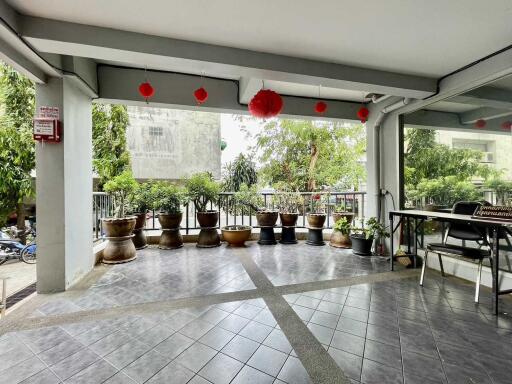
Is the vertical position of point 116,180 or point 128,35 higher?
point 128,35

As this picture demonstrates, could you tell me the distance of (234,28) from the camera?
2.53m

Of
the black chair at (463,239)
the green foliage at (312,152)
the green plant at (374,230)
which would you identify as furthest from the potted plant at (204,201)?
the green foliage at (312,152)

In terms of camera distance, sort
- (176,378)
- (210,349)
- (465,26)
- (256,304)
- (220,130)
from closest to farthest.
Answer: (176,378)
(210,349)
(465,26)
(256,304)
(220,130)

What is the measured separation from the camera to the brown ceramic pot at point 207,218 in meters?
5.00

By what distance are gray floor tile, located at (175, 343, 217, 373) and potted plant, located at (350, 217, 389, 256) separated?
11.5ft

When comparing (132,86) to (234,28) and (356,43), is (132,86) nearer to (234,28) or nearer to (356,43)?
(234,28)

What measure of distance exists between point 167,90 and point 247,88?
4.40ft

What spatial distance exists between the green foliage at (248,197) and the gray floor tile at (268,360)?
383cm

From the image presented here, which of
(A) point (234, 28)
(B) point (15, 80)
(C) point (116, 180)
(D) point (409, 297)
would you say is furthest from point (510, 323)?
(B) point (15, 80)

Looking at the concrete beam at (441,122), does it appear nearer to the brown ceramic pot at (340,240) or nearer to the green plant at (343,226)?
the green plant at (343,226)

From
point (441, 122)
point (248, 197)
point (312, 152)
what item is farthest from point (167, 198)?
point (312, 152)

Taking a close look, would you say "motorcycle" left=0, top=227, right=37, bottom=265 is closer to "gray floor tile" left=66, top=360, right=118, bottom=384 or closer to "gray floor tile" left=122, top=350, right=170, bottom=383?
"gray floor tile" left=66, top=360, right=118, bottom=384

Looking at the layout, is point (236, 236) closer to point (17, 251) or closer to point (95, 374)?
point (95, 374)

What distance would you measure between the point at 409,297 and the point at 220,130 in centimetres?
1382
